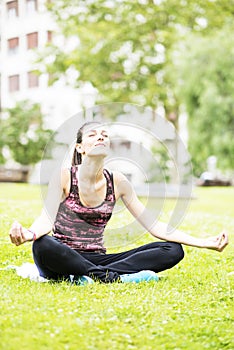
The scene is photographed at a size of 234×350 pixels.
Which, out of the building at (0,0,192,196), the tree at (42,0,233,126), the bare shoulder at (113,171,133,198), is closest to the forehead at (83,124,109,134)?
the bare shoulder at (113,171,133,198)

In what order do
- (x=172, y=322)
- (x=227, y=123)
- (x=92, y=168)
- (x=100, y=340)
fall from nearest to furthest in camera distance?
(x=100, y=340)
(x=172, y=322)
(x=92, y=168)
(x=227, y=123)

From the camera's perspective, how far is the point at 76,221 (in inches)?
190

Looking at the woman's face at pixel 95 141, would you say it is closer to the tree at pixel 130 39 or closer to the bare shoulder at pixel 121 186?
the bare shoulder at pixel 121 186

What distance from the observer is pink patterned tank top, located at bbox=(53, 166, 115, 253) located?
4820mm

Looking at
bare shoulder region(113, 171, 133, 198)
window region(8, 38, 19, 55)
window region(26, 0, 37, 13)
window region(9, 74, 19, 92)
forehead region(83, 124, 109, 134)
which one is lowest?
bare shoulder region(113, 171, 133, 198)

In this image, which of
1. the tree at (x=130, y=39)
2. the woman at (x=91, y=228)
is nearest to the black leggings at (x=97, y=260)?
the woman at (x=91, y=228)

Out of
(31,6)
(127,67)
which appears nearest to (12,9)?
(31,6)

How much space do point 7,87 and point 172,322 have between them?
36.8 meters

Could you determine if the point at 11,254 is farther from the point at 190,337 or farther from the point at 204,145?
the point at 204,145

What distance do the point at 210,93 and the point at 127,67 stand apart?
6.27 metres

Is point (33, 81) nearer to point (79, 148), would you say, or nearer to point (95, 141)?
point (79, 148)

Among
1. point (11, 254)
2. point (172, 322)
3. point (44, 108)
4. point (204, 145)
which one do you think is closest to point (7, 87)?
point (44, 108)

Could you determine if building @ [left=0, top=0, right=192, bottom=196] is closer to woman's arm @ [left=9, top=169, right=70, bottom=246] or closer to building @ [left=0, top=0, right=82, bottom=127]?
building @ [left=0, top=0, right=82, bottom=127]

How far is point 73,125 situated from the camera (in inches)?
191
